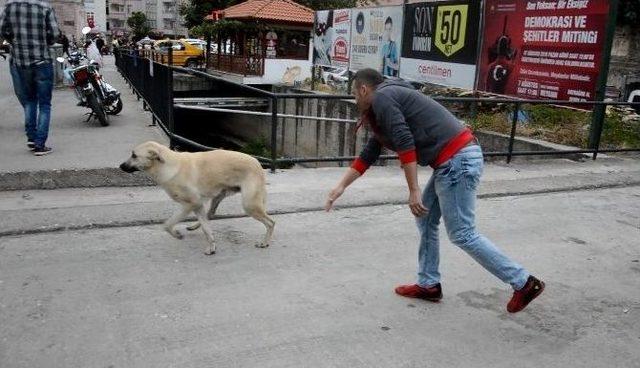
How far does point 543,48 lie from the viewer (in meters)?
10.9

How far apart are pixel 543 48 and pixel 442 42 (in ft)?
9.71

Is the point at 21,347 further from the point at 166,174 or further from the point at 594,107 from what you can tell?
the point at 594,107

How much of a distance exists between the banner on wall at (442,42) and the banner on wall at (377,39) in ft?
1.31

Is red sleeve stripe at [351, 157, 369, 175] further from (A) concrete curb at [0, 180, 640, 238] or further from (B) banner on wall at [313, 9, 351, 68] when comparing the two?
(B) banner on wall at [313, 9, 351, 68]

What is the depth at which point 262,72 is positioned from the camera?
27.5m

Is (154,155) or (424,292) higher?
(154,155)

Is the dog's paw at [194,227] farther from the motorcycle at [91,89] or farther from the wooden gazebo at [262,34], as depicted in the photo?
the wooden gazebo at [262,34]

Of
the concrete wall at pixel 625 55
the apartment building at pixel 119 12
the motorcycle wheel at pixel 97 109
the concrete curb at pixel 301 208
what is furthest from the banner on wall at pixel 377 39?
the apartment building at pixel 119 12

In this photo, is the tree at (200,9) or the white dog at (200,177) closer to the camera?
the white dog at (200,177)

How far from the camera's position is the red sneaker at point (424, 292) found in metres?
3.86

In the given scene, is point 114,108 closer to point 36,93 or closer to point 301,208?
point 36,93

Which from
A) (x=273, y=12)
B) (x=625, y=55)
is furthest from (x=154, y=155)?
(x=273, y=12)

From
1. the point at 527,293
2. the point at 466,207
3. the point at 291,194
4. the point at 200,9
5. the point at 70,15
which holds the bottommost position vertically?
the point at 291,194

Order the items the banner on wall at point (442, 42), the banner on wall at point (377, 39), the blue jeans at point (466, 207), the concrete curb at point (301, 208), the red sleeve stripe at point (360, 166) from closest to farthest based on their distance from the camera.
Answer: the blue jeans at point (466, 207) → the red sleeve stripe at point (360, 166) → the concrete curb at point (301, 208) → the banner on wall at point (442, 42) → the banner on wall at point (377, 39)
